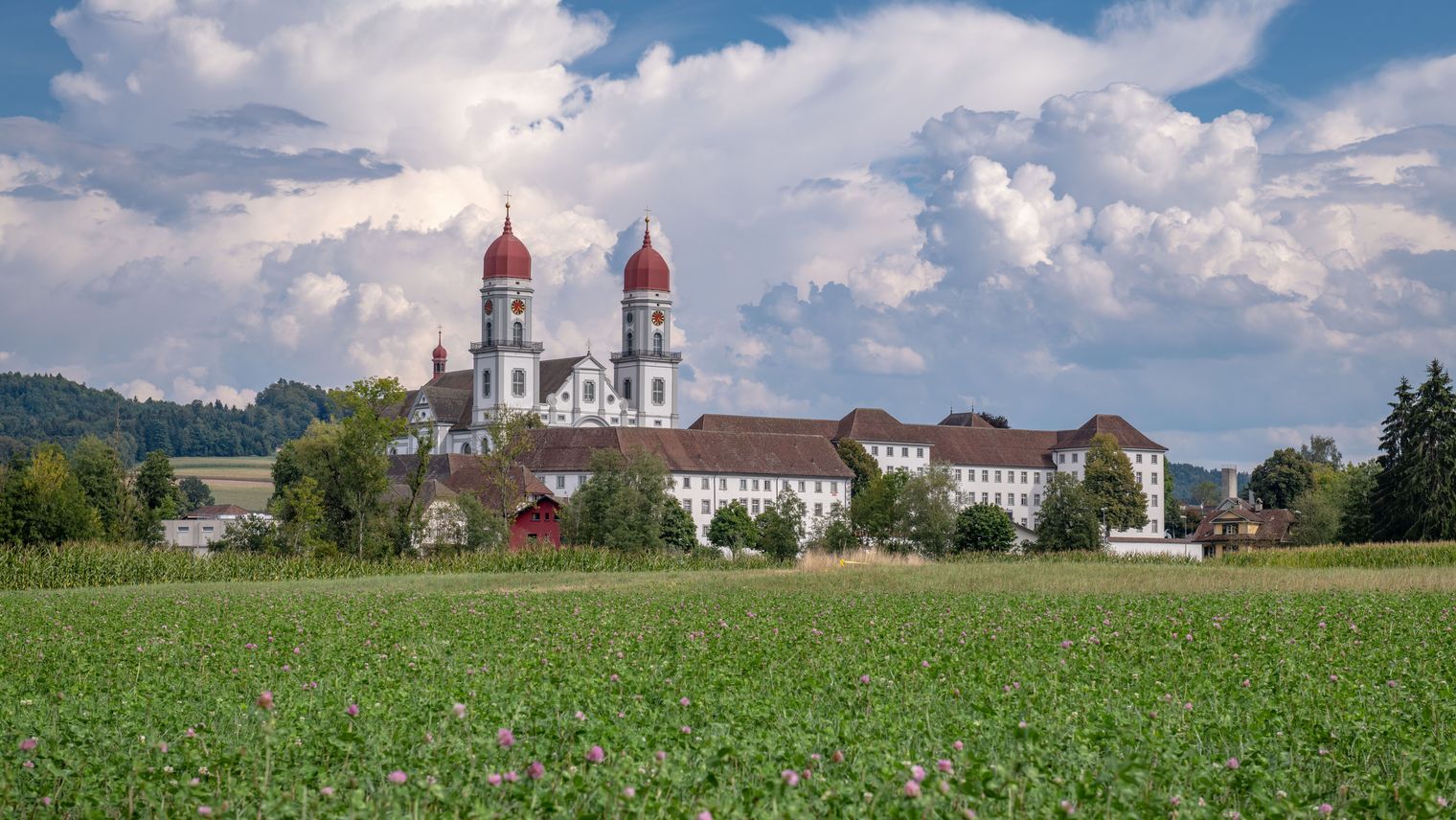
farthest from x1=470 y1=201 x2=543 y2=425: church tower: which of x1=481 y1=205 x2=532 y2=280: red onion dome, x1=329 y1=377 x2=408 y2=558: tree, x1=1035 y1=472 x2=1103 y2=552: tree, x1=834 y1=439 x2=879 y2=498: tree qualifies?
x1=329 y1=377 x2=408 y2=558: tree

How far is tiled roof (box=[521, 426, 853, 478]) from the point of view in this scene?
132 m

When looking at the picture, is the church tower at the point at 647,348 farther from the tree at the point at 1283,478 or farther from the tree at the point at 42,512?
the tree at the point at 42,512

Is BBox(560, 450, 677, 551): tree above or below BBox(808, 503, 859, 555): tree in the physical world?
above

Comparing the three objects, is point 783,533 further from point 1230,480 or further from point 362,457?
point 1230,480

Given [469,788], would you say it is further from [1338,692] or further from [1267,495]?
[1267,495]

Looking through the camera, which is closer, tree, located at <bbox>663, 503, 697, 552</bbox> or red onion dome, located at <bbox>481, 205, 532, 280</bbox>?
tree, located at <bbox>663, 503, 697, 552</bbox>

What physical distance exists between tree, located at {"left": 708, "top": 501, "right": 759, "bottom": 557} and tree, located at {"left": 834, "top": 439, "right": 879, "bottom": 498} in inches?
1155

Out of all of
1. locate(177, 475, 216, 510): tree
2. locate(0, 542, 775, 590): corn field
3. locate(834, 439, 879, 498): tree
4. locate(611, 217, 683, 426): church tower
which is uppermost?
locate(611, 217, 683, 426): church tower

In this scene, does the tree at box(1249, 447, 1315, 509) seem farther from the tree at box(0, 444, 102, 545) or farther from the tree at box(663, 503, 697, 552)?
the tree at box(0, 444, 102, 545)

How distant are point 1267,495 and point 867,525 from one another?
245 ft

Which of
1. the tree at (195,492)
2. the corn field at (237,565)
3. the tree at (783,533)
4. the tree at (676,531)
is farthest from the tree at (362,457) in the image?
the tree at (195,492)

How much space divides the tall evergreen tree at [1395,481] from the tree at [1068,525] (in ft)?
77.6

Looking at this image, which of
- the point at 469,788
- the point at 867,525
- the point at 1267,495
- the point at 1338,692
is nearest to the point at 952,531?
the point at 867,525

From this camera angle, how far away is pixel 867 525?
378ft
